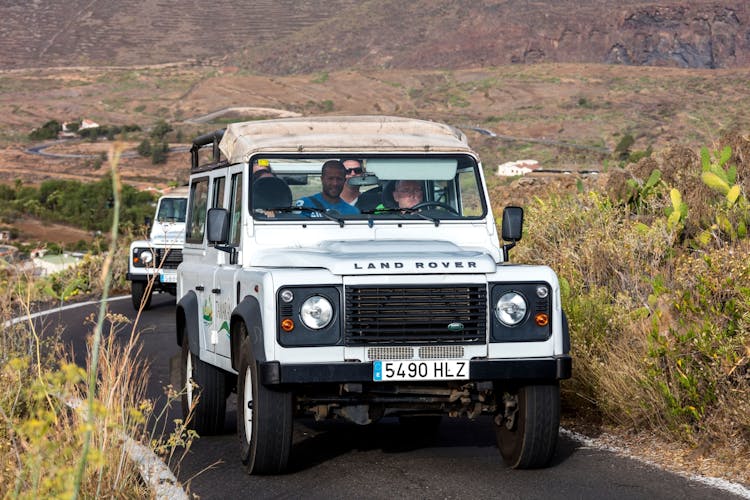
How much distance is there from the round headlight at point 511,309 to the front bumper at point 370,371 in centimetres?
24

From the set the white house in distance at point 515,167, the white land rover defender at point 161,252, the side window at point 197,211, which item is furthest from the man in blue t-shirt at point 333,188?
the white house in distance at point 515,167

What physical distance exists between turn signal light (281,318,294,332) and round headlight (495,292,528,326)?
116 centimetres

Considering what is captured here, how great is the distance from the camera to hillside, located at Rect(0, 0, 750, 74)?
148750 mm

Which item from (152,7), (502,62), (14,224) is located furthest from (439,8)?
(14,224)

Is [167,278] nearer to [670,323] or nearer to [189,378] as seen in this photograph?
[189,378]

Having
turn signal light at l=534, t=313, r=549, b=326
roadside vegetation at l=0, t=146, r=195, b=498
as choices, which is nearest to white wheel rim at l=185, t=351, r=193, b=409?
roadside vegetation at l=0, t=146, r=195, b=498

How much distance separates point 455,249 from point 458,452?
135cm

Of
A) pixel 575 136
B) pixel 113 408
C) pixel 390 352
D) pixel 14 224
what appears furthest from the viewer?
pixel 575 136

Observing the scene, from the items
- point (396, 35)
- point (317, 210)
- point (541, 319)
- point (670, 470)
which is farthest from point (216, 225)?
point (396, 35)

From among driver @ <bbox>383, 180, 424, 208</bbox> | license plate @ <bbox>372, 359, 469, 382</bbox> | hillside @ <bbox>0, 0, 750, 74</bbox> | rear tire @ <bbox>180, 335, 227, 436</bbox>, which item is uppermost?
hillside @ <bbox>0, 0, 750, 74</bbox>

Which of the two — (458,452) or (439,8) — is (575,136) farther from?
(439,8)

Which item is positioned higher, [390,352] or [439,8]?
[439,8]

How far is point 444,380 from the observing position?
679cm

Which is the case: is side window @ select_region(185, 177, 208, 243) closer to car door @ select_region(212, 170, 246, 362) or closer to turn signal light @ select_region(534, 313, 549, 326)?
car door @ select_region(212, 170, 246, 362)
